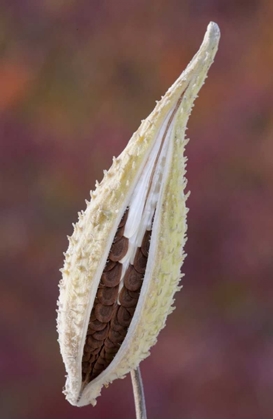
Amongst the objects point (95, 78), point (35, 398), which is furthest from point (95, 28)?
point (35, 398)

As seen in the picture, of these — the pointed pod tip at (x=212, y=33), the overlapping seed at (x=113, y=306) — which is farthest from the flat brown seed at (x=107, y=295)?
the pointed pod tip at (x=212, y=33)

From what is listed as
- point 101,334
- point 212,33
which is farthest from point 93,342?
point 212,33

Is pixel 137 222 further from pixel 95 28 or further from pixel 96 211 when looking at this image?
pixel 95 28

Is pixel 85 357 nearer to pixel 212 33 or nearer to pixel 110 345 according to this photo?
pixel 110 345

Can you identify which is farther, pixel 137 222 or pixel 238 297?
pixel 238 297

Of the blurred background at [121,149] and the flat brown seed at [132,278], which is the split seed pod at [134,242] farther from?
the blurred background at [121,149]

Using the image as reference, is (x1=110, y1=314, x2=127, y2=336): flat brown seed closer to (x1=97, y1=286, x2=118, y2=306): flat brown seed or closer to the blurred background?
(x1=97, y1=286, x2=118, y2=306): flat brown seed
